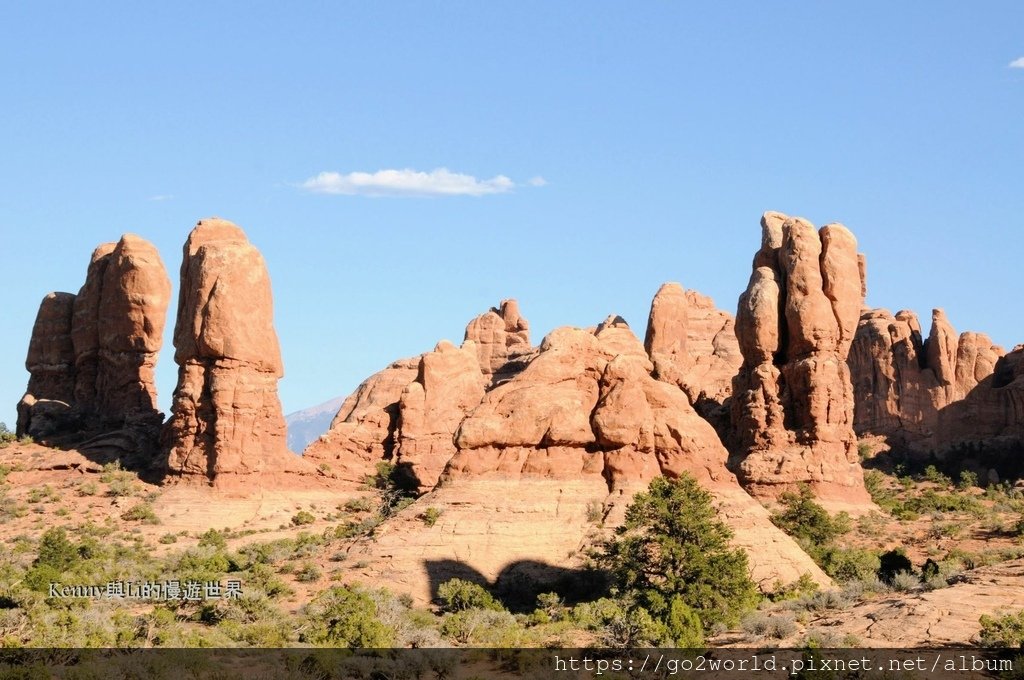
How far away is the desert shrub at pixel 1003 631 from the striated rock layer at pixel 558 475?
35.2 feet

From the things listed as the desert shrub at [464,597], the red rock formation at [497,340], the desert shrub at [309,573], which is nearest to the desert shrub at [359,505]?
the desert shrub at [309,573]

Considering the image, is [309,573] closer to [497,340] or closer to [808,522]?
[808,522]

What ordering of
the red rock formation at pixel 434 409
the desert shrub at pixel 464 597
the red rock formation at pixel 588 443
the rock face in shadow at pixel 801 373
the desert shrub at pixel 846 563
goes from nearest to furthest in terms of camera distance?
1. the desert shrub at pixel 464 597
2. the red rock formation at pixel 588 443
3. the desert shrub at pixel 846 563
4. the rock face in shadow at pixel 801 373
5. the red rock formation at pixel 434 409

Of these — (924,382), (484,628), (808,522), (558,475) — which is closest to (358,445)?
(808,522)

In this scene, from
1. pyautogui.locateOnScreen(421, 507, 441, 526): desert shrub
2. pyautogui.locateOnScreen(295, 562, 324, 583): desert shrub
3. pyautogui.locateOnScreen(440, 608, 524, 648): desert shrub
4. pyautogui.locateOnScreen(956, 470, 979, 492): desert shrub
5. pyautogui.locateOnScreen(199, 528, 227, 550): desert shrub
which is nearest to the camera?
pyautogui.locateOnScreen(440, 608, 524, 648): desert shrub

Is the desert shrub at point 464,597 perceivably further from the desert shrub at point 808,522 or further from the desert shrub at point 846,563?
the desert shrub at point 808,522

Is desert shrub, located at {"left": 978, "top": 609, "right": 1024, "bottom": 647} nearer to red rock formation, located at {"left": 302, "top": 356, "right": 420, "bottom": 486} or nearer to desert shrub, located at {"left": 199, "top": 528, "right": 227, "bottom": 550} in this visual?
desert shrub, located at {"left": 199, "top": 528, "right": 227, "bottom": 550}

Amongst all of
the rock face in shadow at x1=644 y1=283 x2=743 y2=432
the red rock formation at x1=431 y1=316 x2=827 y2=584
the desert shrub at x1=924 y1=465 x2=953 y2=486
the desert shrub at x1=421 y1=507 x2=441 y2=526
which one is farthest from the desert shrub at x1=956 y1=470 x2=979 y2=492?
the desert shrub at x1=421 y1=507 x2=441 y2=526

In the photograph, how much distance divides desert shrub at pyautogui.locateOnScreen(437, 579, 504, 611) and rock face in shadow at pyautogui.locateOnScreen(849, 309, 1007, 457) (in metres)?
54.3

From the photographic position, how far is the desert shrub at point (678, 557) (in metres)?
38.8

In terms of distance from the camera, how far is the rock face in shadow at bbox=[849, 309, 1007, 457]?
9000 cm

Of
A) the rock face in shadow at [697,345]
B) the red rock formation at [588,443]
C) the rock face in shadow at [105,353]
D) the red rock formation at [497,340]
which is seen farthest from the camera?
the red rock formation at [497,340]

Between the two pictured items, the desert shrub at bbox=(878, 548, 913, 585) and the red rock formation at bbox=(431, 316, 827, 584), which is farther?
the desert shrub at bbox=(878, 548, 913, 585)

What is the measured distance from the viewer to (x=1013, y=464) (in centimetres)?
8331
